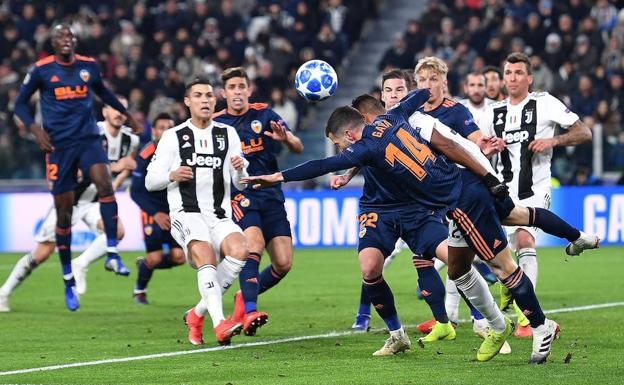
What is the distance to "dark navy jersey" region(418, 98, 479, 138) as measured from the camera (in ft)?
34.7

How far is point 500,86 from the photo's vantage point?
43.5ft

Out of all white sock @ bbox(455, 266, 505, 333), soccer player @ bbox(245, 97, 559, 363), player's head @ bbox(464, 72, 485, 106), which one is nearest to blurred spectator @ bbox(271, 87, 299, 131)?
player's head @ bbox(464, 72, 485, 106)

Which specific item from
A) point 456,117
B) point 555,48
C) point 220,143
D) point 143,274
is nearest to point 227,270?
point 220,143

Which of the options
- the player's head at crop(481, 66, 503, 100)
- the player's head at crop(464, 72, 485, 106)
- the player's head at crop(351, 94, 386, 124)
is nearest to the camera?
the player's head at crop(351, 94, 386, 124)

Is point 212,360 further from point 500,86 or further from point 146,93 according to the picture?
point 146,93

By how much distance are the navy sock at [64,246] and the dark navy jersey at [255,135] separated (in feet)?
8.98

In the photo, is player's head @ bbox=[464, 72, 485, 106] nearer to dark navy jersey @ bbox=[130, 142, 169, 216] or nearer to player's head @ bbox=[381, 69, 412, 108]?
player's head @ bbox=[381, 69, 412, 108]

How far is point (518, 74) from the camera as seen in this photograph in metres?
11.1

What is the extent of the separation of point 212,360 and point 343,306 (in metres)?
4.29

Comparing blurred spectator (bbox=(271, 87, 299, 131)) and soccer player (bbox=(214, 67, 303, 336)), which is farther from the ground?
blurred spectator (bbox=(271, 87, 299, 131))

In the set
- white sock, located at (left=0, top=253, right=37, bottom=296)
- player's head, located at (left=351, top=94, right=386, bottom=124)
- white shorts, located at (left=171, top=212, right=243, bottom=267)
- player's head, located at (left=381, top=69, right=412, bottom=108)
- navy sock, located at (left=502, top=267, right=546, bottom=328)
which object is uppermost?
player's head, located at (left=381, top=69, right=412, bottom=108)

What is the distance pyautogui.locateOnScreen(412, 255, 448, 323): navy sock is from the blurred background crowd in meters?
11.6

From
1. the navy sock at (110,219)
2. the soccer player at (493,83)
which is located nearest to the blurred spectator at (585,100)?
the soccer player at (493,83)

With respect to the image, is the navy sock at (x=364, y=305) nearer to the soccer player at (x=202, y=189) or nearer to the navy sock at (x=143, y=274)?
the soccer player at (x=202, y=189)
